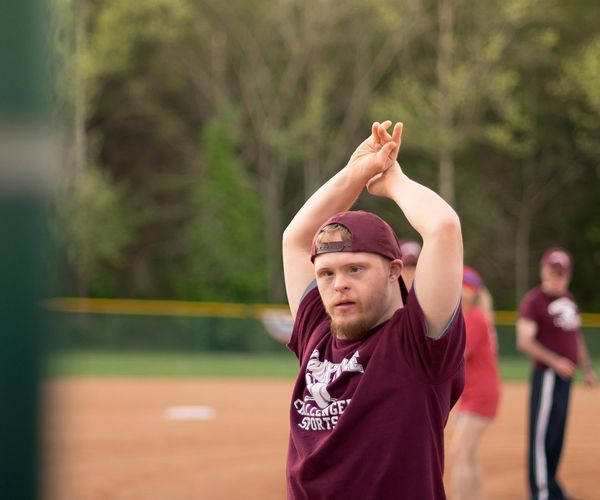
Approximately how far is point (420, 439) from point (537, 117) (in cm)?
3510

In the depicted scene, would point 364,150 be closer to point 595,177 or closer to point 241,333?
point 241,333

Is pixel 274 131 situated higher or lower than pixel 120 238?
higher

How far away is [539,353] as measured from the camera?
24.3 feet

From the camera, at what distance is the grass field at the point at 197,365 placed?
20.6 meters

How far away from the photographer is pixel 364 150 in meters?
3.01

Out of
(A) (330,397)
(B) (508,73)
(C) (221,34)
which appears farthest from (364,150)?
(C) (221,34)

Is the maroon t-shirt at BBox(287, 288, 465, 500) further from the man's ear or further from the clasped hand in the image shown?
the clasped hand

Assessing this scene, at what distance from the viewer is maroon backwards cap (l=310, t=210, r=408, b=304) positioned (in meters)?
2.63

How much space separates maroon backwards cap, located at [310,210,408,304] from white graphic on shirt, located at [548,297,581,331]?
516cm

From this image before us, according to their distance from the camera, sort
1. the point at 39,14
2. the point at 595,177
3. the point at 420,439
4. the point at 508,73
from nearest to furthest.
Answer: the point at 39,14, the point at 420,439, the point at 508,73, the point at 595,177

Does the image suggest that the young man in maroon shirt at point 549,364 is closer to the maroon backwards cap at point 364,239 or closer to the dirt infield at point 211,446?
the dirt infield at point 211,446

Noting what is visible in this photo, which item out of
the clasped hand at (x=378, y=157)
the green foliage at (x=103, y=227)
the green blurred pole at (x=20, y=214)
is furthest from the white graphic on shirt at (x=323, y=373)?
the green foliage at (x=103, y=227)

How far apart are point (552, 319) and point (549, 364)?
1.32 feet

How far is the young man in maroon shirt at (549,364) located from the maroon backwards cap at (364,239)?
4872mm
